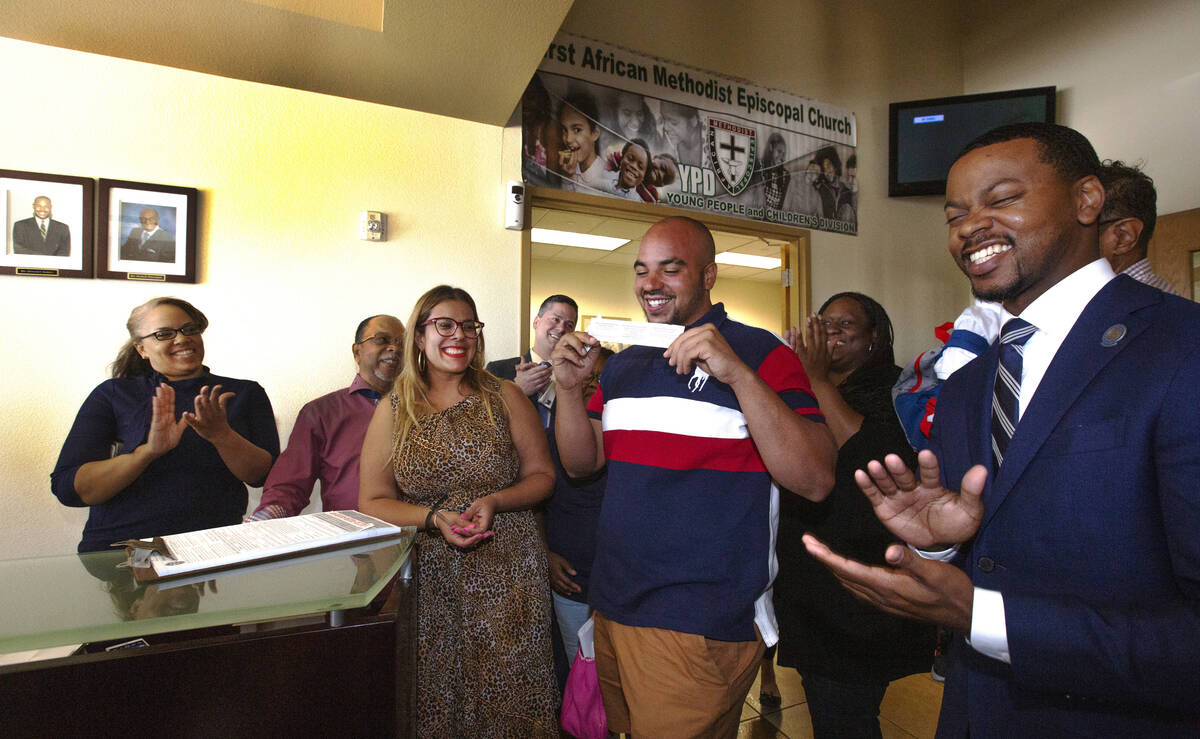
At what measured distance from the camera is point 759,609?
1328 mm

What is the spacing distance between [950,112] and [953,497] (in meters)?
4.66

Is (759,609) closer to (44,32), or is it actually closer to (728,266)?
(44,32)

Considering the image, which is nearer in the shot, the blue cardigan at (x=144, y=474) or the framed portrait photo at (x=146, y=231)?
the blue cardigan at (x=144, y=474)

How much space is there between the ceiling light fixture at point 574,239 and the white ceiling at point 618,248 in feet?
0.47

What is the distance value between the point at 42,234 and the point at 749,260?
8.09m

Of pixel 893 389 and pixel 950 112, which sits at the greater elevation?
pixel 950 112

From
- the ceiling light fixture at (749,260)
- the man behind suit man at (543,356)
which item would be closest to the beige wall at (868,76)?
the man behind suit man at (543,356)

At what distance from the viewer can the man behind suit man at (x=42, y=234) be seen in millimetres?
2598

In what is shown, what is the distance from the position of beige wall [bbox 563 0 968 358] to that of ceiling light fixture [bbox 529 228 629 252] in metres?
3.65

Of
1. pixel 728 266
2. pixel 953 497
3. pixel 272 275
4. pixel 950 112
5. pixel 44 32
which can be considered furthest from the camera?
pixel 728 266

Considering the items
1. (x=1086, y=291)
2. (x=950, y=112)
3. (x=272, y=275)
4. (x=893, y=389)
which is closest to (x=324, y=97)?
(x=272, y=275)

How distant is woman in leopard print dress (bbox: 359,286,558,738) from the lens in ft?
5.19

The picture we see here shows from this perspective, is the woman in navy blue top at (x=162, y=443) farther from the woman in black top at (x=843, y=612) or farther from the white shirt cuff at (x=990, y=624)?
the white shirt cuff at (x=990, y=624)

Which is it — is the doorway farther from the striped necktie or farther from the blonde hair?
the striped necktie
